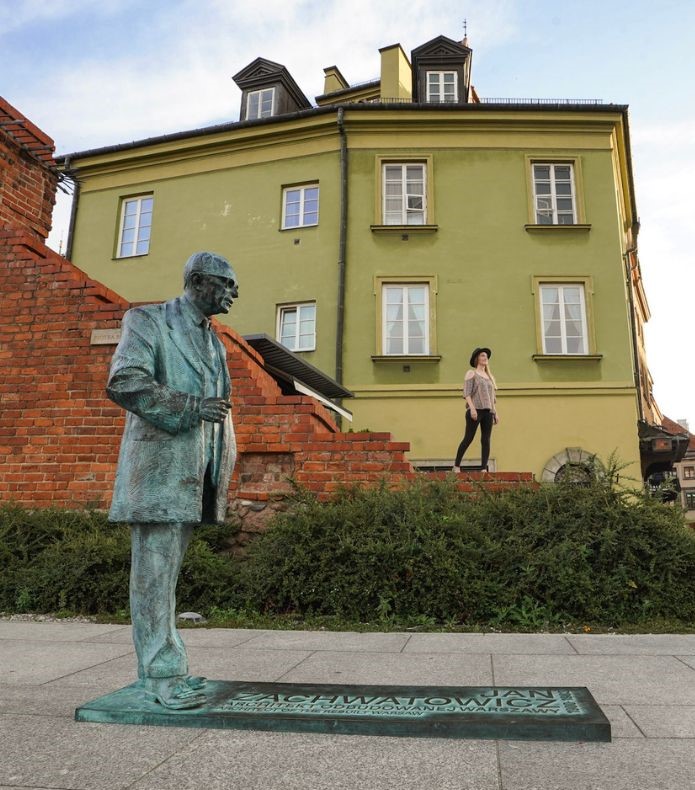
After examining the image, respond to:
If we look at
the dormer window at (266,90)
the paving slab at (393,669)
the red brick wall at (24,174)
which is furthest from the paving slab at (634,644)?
the dormer window at (266,90)

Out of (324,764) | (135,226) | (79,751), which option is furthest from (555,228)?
(79,751)

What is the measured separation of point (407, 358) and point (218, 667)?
12.6m

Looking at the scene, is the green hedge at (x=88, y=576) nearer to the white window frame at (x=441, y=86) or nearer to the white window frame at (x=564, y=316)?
the white window frame at (x=564, y=316)

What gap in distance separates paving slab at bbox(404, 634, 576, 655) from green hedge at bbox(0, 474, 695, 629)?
1.74 feet

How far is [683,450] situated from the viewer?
606 inches

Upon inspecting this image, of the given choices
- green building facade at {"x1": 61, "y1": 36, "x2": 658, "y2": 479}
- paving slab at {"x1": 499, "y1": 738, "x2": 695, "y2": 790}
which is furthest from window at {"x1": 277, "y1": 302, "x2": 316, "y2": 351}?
paving slab at {"x1": 499, "y1": 738, "x2": 695, "y2": 790}

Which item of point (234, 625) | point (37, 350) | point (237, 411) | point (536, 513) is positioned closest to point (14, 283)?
point (37, 350)

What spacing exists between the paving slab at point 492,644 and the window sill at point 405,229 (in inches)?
522

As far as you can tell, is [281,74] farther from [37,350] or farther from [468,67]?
[37,350]

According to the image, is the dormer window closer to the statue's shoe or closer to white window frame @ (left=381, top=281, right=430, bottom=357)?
white window frame @ (left=381, top=281, right=430, bottom=357)

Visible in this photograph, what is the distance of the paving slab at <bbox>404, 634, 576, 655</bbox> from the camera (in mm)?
4570

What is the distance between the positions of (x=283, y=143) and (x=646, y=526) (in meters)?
15.4

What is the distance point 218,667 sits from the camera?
402 centimetres

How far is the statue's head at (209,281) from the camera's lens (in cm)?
325
